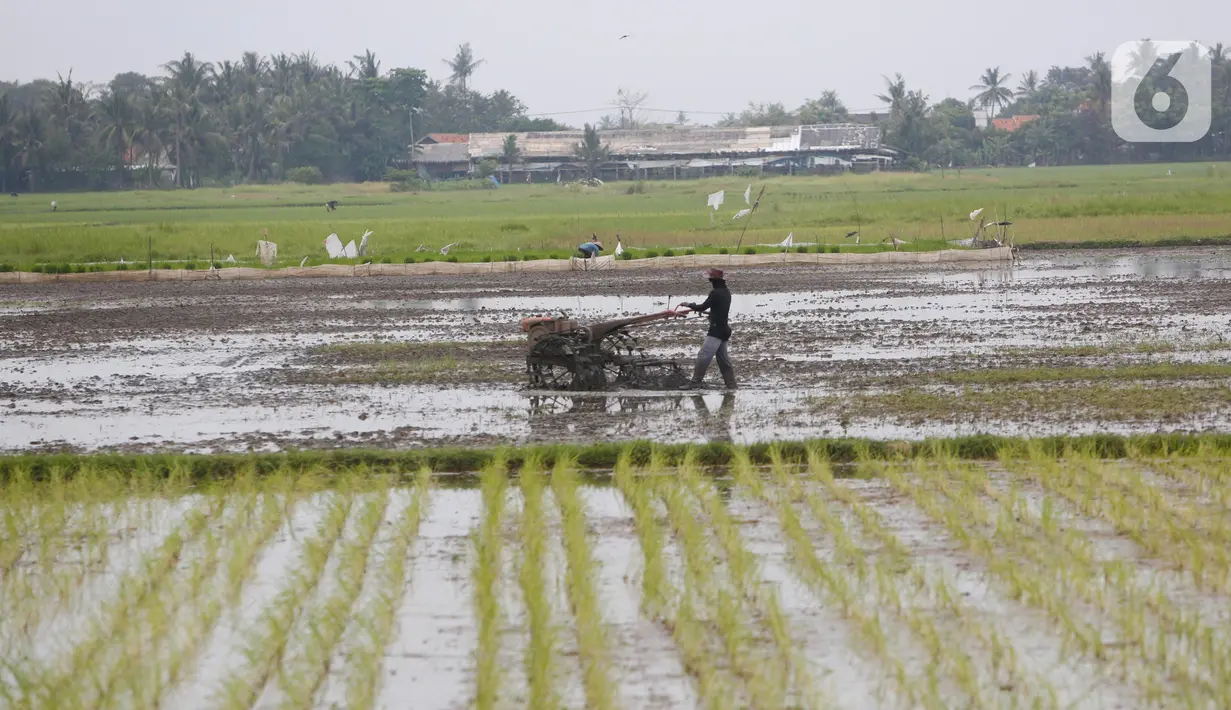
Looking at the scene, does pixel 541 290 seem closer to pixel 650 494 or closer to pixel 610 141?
pixel 650 494

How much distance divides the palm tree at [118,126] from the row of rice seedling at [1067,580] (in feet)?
232

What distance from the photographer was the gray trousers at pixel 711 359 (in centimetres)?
1221

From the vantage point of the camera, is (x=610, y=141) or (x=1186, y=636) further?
(x=610, y=141)

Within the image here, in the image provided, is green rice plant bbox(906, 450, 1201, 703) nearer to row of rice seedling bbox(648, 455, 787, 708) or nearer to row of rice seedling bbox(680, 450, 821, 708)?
row of rice seedling bbox(680, 450, 821, 708)

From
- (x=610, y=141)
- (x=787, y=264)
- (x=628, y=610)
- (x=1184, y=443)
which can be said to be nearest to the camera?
(x=628, y=610)

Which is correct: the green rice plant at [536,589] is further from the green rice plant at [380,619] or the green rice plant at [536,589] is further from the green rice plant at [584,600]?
the green rice plant at [380,619]

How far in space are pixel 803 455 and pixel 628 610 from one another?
3441mm

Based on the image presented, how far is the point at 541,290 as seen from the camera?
24.6m

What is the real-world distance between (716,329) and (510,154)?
228 ft

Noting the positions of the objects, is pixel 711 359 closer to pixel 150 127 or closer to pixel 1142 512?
pixel 1142 512

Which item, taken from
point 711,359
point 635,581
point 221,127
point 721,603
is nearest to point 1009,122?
point 221,127

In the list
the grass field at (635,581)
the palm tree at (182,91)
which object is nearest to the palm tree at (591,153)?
the palm tree at (182,91)

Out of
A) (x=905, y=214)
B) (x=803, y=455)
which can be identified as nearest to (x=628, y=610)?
(x=803, y=455)

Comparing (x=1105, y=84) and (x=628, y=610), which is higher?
(x=1105, y=84)
